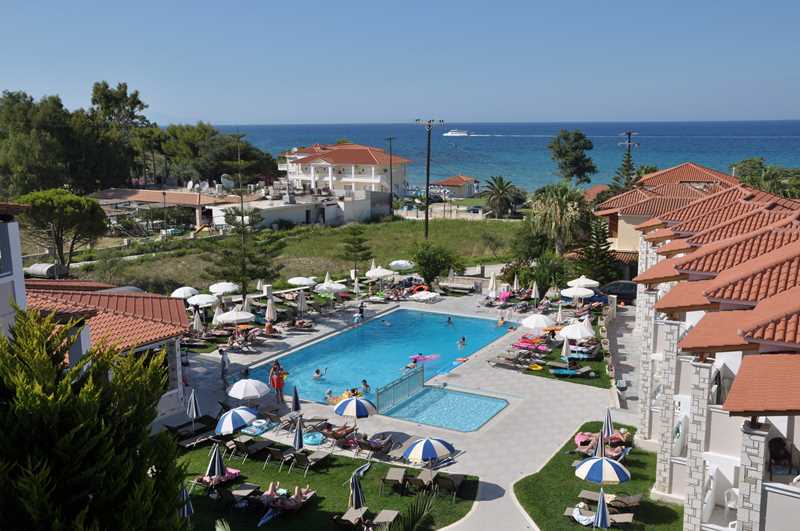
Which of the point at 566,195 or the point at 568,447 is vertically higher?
the point at 566,195

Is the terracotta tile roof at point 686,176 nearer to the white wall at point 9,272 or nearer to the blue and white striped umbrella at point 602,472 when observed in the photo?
the blue and white striped umbrella at point 602,472

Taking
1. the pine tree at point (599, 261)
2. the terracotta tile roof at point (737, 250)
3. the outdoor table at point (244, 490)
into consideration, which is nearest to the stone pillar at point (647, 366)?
the terracotta tile roof at point (737, 250)

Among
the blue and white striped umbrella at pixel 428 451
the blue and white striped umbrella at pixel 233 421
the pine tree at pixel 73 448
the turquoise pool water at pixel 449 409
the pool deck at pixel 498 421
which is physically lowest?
the turquoise pool water at pixel 449 409

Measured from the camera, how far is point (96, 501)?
302 inches

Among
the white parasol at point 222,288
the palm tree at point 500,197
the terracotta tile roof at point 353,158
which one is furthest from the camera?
the terracotta tile roof at point 353,158

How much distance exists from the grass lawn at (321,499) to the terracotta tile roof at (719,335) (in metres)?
6.48

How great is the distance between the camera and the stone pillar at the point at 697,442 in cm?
1135

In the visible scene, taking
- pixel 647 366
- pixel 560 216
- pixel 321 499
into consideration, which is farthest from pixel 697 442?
pixel 560 216

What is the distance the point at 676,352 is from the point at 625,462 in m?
3.76

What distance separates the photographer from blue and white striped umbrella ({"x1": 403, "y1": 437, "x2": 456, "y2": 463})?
15.7 metres

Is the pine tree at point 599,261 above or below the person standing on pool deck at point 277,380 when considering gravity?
above

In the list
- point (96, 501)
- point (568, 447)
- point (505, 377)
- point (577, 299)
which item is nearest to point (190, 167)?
point (577, 299)

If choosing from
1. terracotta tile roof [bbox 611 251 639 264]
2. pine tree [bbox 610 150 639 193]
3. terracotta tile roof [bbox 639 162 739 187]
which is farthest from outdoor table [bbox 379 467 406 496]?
pine tree [bbox 610 150 639 193]

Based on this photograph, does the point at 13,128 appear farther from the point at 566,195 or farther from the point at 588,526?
the point at 588,526
